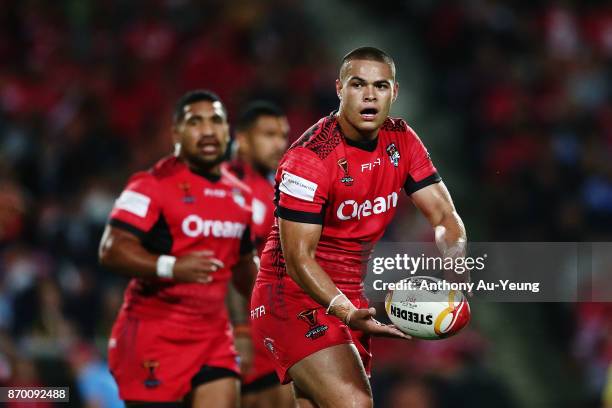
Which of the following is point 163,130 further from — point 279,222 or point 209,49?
point 279,222

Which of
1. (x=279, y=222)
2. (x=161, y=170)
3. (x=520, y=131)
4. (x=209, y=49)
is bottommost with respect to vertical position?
(x=279, y=222)

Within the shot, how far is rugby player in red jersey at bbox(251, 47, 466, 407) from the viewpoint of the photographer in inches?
199

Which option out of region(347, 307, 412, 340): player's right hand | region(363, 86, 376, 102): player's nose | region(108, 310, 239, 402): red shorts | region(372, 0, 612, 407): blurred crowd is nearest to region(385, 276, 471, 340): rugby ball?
region(347, 307, 412, 340): player's right hand

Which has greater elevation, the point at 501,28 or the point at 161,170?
the point at 501,28

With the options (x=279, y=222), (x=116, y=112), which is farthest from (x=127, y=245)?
(x=116, y=112)

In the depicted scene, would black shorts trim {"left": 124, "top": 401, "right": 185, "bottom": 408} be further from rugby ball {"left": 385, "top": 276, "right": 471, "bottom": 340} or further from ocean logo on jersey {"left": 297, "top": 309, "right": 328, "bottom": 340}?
rugby ball {"left": 385, "top": 276, "right": 471, "bottom": 340}

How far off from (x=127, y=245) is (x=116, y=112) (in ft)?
22.2

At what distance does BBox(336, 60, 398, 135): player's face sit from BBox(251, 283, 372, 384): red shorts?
0.94 m

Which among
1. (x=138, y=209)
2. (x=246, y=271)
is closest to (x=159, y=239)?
(x=138, y=209)

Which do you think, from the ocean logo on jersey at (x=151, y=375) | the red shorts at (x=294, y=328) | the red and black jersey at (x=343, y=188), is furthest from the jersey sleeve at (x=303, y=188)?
the ocean logo on jersey at (x=151, y=375)

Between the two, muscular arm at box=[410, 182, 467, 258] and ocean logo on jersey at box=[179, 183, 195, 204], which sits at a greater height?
ocean logo on jersey at box=[179, 183, 195, 204]

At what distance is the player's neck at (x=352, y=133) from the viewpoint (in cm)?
525

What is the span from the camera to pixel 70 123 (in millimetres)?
12070

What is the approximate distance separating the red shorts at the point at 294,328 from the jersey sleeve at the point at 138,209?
990 mm
